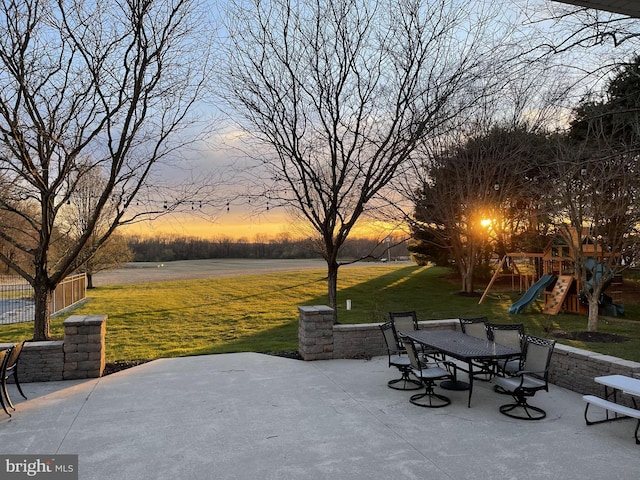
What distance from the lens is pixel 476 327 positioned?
742 centimetres

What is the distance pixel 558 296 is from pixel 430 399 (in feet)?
44.6

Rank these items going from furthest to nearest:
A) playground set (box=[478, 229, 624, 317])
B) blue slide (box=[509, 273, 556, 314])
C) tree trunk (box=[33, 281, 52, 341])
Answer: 1. blue slide (box=[509, 273, 556, 314])
2. playground set (box=[478, 229, 624, 317])
3. tree trunk (box=[33, 281, 52, 341])

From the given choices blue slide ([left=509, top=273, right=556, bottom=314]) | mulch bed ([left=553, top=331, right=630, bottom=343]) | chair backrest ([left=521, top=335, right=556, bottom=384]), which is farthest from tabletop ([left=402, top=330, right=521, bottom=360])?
blue slide ([left=509, top=273, right=556, bottom=314])

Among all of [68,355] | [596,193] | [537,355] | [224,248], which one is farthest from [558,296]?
[224,248]

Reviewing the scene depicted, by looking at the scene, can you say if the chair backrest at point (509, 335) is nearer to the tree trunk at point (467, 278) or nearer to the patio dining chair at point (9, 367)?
the patio dining chair at point (9, 367)

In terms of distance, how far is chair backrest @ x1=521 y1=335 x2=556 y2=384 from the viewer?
17.6ft

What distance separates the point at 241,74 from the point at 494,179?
513 inches

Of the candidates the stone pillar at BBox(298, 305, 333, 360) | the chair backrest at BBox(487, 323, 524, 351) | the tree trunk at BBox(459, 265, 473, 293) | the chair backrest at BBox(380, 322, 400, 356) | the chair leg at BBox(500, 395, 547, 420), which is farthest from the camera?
the tree trunk at BBox(459, 265, 473, 293)

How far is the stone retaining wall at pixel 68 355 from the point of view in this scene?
6.77 meters

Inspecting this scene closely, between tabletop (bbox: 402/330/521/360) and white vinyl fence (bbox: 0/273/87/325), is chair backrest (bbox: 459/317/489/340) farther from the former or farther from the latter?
white vinyl fence (bbox: 0/273/87/325)

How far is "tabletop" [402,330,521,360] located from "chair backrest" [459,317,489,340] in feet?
2.15

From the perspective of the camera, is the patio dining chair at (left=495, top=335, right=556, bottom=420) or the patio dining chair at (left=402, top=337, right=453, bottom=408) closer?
the patio dining chair at (left=495, top=335, right=556, bottom=420)

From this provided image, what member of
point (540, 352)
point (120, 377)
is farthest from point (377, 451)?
point (120, 377)

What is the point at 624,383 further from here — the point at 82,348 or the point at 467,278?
the point at 467,278
